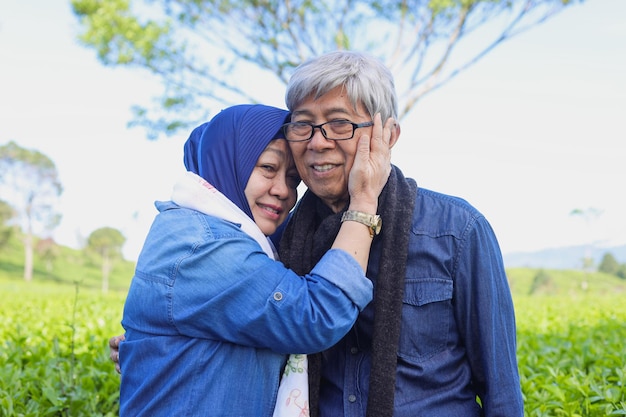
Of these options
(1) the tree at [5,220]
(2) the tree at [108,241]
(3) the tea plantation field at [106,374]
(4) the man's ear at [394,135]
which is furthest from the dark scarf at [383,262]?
(1) the tree at [5,220]

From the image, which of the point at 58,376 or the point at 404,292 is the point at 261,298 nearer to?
the point at 404,292

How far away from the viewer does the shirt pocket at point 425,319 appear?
6.87 feet

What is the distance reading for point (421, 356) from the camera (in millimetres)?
2102

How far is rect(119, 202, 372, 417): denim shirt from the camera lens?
1868 millimetres

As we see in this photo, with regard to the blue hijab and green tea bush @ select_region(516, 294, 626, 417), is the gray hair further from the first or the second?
green tea bush @ select_region(516, 294, 626, 417)

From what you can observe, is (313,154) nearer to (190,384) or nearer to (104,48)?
(190,384)

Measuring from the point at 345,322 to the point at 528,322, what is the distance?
20.1 feet

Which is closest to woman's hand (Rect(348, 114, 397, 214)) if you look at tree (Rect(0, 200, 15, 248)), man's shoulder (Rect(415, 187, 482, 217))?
man's shoulder (Rect(415, 187, 482, 217))

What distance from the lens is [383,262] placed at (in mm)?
2088

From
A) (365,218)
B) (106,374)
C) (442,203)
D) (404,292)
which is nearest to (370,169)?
(365,218)

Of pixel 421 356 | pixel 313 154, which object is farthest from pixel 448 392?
pixel 313 154

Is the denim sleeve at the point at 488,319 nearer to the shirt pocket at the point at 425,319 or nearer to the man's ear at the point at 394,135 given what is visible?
the shirt pocket at the point at 425,319

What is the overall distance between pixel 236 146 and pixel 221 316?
2.20 feet

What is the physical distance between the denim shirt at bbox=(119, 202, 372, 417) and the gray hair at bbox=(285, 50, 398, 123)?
21.9 inches
